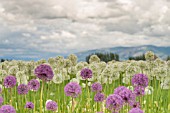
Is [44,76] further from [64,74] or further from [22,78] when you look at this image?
[64,74]

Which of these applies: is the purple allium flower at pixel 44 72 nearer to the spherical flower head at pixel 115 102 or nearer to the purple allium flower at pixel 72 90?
the purple allium flower at pixel 72 90

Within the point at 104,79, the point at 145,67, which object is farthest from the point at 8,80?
the point at 145,67

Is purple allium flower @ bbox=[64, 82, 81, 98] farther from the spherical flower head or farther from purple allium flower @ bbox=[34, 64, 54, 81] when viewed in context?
the spherical flower head

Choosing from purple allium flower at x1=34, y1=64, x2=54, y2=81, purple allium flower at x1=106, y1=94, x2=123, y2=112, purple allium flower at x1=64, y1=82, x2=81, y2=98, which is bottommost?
purple allium flower at x1=106, y1=94, x2=123, y2=112

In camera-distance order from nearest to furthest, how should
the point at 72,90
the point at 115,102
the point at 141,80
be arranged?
the point at 115,102 → the point at 72,90 → the point at 141,80

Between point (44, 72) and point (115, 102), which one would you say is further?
point (44, 72)

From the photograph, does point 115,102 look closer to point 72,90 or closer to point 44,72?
point 72,90

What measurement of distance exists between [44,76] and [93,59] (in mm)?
10138

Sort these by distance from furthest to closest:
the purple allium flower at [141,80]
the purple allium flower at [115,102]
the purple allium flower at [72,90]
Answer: the purple allium flower at [141,80]
the purple allium flower at [72,90]
the purple allium flower at [115,102]

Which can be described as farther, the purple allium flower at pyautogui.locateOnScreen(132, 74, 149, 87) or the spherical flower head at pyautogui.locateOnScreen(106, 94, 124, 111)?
the purple allium flower at pyautogui.locateOnScreen(132, 74, 149, 87)

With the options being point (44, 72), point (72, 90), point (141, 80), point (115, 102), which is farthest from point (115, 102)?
point (44, 72)

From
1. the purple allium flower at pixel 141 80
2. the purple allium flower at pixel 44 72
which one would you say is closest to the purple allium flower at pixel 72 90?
the purple allium flower at pixel 44 72

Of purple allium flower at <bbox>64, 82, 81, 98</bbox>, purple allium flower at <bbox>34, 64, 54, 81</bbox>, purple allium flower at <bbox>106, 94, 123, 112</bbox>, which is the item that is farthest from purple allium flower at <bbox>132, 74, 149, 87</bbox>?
purple allium flower at <bbox>34, 64, 54, 81</bbox>

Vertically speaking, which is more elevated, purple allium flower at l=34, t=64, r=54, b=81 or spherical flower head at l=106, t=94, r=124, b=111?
purple allium flower at l=34, t=64, r=54, b=81
